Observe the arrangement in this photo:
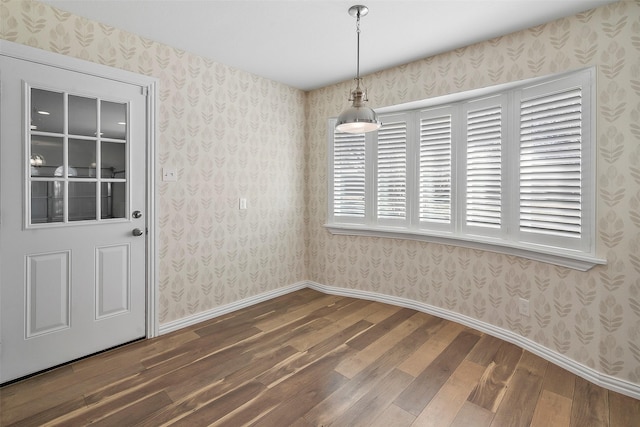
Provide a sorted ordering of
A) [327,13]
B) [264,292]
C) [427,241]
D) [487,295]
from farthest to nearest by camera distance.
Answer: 1. [264,292]
2. [427,241]
3. [487,295]
4. [327,13]

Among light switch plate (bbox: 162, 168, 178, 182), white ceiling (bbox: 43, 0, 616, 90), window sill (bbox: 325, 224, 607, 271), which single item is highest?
white ceiling (bbox: 43, 0, 616, 90)

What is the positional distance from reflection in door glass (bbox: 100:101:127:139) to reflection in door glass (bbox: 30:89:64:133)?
0.87 feet

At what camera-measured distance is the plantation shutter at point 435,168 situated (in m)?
3.29

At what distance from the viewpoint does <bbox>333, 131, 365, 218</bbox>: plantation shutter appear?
3.91 meters

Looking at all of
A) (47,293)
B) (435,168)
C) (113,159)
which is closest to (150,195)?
(113,159)

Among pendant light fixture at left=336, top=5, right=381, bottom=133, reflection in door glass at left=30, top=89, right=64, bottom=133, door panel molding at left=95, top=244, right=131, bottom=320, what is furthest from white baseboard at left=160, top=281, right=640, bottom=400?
pendant light fixture at left=336, top=5, right=381, bottom=133

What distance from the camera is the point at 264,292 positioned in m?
3.85

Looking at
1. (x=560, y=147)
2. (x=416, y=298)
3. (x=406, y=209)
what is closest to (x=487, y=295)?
(x=416, y=298)

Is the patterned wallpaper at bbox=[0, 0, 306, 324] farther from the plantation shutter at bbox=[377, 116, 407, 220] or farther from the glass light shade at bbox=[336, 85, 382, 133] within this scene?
the glass light shade at bbox=[336, 85, 382, 133]

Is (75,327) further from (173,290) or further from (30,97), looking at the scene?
(30,97)

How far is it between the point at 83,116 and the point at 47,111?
0.22 meters

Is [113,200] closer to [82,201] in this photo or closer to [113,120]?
[82,201]

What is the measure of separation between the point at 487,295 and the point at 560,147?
142 cm

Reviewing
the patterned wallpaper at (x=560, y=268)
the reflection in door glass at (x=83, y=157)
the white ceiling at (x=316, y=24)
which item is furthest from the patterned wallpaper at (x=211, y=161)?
the patterned wallpaper at (x=560, y=268)
